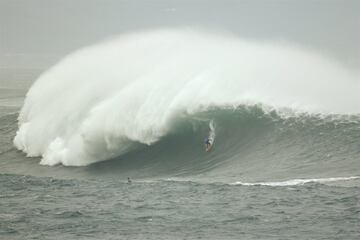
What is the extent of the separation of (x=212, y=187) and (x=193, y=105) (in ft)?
28.1

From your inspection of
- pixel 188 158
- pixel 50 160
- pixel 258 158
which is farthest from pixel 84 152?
pixel 258 158

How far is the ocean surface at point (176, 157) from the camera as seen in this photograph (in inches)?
565

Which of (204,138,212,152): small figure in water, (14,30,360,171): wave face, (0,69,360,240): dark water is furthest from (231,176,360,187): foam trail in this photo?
(204,138,212,152): small figure in water

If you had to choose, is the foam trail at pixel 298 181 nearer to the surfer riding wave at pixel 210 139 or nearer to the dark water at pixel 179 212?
the dark water at pixel 179 212

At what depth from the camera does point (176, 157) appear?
936 inches

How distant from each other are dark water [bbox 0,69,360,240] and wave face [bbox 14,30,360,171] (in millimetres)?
95

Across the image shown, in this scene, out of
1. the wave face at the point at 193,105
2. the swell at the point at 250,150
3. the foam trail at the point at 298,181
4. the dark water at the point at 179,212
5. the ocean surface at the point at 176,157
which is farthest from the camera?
the wave face at the point at 193,105

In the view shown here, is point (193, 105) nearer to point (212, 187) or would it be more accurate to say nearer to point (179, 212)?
point (212, 187)

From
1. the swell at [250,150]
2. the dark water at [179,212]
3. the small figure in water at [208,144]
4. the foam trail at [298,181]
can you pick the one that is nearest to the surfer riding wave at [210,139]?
the small figure in water at [208,144]

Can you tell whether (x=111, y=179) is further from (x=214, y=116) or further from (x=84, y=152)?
(x=214, y=116)

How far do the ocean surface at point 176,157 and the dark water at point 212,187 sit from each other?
4 centimetres

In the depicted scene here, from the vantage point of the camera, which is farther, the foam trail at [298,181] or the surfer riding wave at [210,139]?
the surfer riding wave at [210,139]

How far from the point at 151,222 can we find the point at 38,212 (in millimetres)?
2833

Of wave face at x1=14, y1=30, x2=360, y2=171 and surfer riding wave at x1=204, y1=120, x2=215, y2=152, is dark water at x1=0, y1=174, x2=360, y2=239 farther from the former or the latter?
surfer riding wave at x1=204, y1=120, x2=215, y2=152
